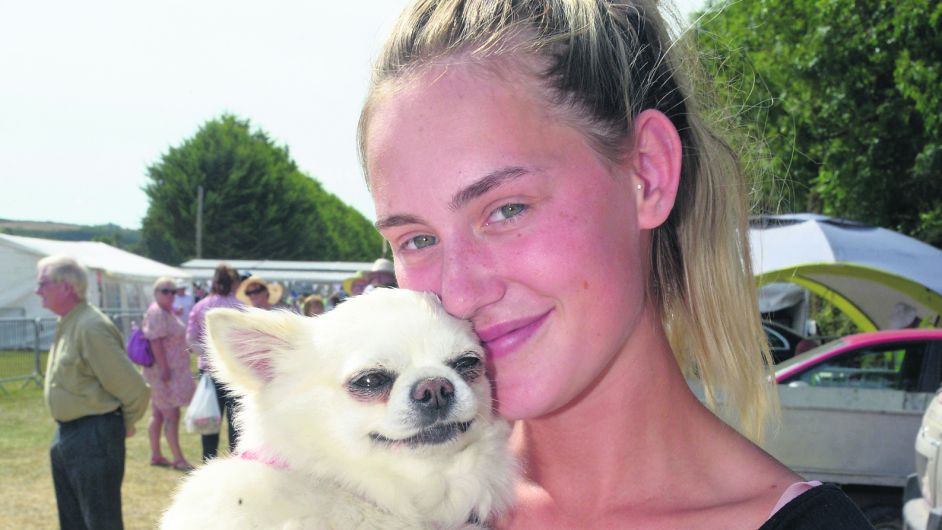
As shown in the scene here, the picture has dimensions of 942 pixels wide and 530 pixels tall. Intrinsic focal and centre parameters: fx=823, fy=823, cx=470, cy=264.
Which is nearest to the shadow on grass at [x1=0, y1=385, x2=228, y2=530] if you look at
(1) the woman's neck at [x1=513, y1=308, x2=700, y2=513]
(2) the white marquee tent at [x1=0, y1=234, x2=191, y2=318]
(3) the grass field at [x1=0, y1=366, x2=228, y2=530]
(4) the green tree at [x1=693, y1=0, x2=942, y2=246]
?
(3) the grass field at [x1=0, y1=366, x2=228, y2=530]

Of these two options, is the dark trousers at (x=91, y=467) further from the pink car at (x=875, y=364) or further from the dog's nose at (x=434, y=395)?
the pink car at (x=875, y=364)

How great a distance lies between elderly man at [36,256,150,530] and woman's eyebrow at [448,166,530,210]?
585 cm

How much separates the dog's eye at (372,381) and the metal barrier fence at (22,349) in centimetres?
1692

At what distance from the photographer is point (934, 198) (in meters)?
15.5

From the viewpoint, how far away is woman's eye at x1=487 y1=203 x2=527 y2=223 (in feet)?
5.81

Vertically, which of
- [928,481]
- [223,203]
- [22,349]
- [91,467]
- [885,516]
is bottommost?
[885,516]

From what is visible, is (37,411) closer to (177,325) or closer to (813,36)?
(177,325)

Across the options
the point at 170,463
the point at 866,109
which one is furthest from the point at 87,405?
the point at 866,109

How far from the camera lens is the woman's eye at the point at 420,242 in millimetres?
1975

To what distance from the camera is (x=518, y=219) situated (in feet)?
5.78

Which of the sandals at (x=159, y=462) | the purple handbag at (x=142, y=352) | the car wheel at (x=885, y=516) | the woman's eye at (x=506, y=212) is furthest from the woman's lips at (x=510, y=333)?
the sandals at (x=159, y=462)

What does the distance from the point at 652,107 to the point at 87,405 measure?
6.01 meters

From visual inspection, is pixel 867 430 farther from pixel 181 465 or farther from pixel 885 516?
pixel 181 465

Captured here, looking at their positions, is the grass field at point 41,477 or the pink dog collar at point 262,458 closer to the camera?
the pink dog collar at point 262,458
